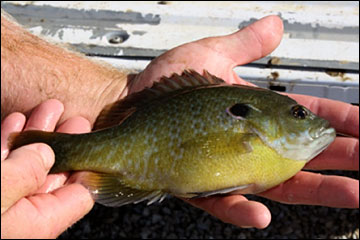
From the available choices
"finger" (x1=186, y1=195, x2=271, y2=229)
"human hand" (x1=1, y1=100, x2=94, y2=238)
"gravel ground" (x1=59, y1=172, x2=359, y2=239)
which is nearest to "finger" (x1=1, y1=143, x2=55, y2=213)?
"human hand" (x1=1, y1=100, x2=94, y2=238)

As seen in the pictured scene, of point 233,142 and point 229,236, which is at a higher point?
point 233,142

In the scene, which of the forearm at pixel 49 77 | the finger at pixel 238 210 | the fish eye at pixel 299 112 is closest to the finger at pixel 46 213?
the finger at pixel 238 210

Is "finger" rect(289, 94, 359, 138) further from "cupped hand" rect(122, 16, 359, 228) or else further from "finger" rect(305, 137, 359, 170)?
"finger" rect(305, 137, 359, 170)

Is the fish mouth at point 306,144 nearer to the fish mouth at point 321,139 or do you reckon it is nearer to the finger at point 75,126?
the fish mouth at point 321,139

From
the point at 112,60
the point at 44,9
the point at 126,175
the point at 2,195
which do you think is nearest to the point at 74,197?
the point at 126,175

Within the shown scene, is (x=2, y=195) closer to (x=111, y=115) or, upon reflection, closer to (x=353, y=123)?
(x=111, y=115)

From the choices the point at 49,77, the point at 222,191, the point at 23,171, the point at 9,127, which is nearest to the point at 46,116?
the point at 9,127

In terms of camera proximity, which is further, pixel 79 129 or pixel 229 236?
pixel 229 236
